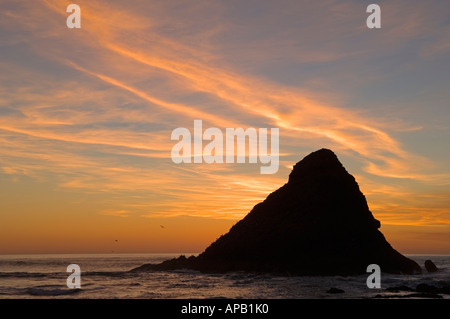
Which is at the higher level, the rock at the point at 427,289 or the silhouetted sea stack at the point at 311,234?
the silhouetted sea stack at the point at 311,234

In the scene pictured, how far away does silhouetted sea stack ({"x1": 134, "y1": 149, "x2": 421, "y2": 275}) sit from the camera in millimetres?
63719

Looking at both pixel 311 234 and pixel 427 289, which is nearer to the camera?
pixel 427 289

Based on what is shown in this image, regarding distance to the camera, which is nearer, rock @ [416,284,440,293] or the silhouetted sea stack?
rock @ [416,284,440,293]

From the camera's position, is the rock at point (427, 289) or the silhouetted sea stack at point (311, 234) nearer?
the rock at point (427, 289)

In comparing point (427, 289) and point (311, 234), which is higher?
point (311, 234)

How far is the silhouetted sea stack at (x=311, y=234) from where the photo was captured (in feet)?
209

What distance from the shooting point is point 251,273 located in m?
65.0

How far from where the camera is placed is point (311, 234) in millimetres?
65500

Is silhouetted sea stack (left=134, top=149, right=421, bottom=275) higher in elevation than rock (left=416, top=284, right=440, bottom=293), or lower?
higher
